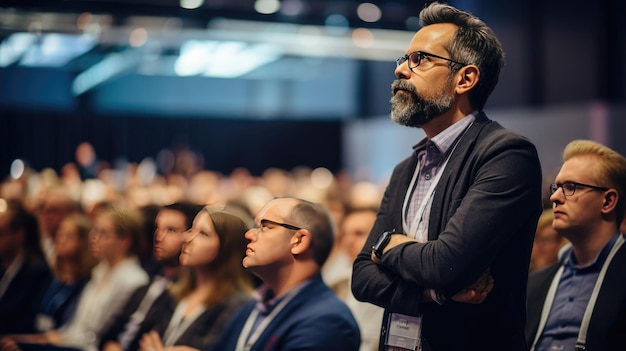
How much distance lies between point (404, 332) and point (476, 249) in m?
0.36

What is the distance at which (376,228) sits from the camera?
2445 millimetres

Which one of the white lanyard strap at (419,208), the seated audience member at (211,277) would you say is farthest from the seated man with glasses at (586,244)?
the seated audience member at (211,277)

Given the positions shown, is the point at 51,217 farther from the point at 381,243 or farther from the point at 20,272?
the point at 381,243

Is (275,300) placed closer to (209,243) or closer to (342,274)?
(209,243)

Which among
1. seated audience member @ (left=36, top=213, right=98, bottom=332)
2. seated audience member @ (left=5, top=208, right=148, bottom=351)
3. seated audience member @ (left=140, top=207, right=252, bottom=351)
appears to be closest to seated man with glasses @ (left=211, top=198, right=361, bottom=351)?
seated audience member @ (left=140, top=207, right=252, bottom=351)

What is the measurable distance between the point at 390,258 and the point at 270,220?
2.66ft

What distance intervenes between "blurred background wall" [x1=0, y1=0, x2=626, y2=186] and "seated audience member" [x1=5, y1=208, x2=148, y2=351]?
4.33m

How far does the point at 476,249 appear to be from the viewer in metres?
2.02

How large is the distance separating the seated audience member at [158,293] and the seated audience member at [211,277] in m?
0.15

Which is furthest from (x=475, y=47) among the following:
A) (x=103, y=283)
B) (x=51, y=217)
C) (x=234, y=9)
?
(x=234, y=9)

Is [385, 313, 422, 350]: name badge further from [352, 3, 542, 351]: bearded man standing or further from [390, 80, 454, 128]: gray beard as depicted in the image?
[390, 80, 454, 128]: gray beard

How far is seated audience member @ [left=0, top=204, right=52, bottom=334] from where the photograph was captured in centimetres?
496

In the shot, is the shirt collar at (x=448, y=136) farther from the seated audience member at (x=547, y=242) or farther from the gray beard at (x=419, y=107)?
the seated audience member at (x=547, y=242)

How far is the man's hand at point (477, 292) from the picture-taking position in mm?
2055
